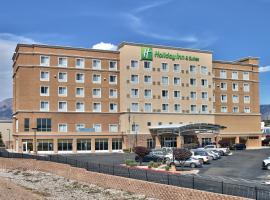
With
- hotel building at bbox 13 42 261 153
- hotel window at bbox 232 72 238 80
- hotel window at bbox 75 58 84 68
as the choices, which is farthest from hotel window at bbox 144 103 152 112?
hotel window at bbox 232 72 238 80

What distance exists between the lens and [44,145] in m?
86.9

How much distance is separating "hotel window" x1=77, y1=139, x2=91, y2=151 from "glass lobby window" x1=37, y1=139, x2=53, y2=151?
590 cm

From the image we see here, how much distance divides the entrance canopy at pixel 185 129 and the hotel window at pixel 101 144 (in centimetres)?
1048

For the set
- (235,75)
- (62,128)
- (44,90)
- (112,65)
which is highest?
(112,65)

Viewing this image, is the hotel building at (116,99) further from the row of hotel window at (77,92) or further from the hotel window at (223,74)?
the hotel window at (223,74)

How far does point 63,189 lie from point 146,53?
5927 cm

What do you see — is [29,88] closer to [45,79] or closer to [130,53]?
[45,79]

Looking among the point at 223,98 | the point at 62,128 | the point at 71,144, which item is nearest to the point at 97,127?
the point at 71,144

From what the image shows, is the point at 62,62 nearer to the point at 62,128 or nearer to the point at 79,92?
the point at 79,92

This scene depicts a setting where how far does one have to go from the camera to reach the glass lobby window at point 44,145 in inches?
3406

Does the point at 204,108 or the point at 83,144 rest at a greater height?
the point at 204,108

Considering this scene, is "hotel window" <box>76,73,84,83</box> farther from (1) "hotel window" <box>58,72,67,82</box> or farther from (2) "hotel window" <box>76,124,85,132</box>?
(2) "hotel window" <box>76,124,85,132</box>

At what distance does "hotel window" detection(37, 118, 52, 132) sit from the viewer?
287ft

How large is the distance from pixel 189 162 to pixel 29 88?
144 ft
